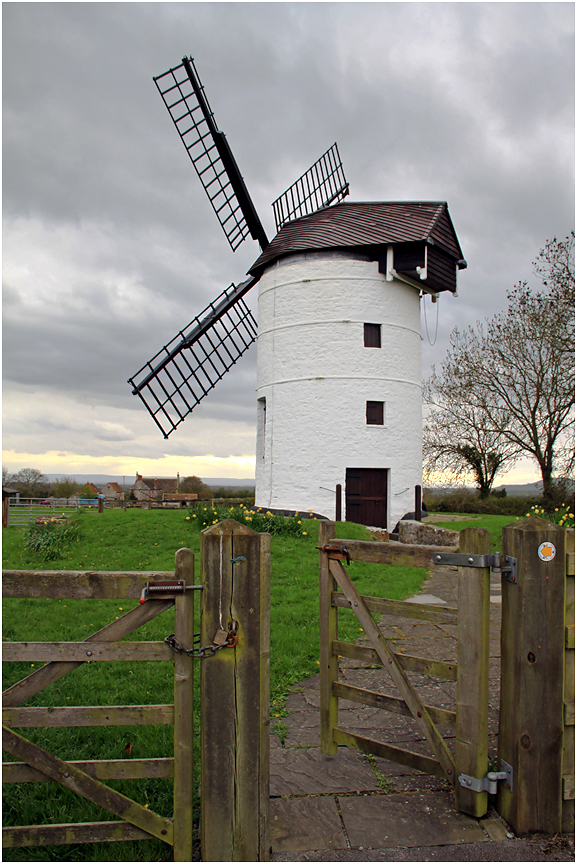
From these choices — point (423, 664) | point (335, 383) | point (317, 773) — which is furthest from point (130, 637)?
point (335, 383)

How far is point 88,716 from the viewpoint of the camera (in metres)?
2.79

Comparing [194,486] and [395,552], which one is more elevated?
[395,552]

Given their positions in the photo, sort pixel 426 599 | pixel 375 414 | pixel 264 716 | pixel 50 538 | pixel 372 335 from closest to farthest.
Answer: pixel 264 716, pixel 426 599, pixel 50 538, pixel 375 414, pixel 372 335

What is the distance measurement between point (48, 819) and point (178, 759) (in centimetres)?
103

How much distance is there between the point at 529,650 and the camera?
125 inches

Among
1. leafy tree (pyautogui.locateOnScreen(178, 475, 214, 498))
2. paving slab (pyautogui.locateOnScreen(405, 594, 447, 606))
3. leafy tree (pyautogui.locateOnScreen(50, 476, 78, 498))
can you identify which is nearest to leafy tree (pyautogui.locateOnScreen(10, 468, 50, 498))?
leafy tree (pyautogui.locateOnScreen(50, 476, 78, 498))

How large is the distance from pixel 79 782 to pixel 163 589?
3.47 feet

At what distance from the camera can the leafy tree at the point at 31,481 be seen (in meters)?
35.9

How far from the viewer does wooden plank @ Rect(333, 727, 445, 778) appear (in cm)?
344

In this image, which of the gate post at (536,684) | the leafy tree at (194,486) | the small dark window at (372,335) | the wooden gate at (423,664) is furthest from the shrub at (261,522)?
the leafy tree at (194,486)

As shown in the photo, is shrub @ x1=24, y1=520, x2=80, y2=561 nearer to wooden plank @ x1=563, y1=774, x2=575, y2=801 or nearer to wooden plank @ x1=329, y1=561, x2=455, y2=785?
wooden plank @ x1=329, y1=561, x2=455, y2=785

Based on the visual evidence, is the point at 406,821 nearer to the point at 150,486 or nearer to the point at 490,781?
the point at 490,781

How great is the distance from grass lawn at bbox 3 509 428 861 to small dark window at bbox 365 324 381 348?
20.0 feet

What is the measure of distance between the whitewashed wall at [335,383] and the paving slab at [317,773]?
12656 millimetres
